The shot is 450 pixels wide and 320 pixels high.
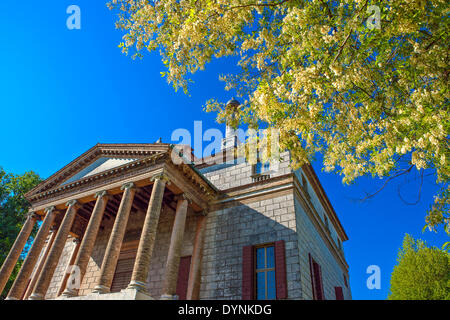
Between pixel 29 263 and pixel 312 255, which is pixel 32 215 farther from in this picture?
pixel 312 255

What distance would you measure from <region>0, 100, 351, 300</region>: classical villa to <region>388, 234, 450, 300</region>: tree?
13663 mm

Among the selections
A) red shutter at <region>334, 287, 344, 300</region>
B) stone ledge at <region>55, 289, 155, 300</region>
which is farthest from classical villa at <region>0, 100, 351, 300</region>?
red shutter at <region>334, 287, 344, 300</region>

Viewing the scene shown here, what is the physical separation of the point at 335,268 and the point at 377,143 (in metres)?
14.9

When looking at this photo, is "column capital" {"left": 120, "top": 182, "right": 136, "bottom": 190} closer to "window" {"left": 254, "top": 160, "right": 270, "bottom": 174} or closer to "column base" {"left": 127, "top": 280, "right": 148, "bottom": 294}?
"column base" {"left": 127, "top": 280, "right": 148, "bottom": 294}

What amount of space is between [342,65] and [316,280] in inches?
429

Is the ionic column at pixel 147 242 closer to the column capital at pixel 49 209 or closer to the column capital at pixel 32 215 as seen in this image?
the column capital at pixel 49 209

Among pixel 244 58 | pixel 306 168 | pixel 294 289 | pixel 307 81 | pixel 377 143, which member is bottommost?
pixel 294 289

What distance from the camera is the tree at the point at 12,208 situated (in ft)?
83.4

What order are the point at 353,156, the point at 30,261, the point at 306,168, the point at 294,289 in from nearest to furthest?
the point at 353,156, the point at 294,289, the point at 30,261, the point at 306,168

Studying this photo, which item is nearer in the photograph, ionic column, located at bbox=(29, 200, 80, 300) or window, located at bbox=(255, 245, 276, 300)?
window, located at bbox=(255, 245, 276, 300)

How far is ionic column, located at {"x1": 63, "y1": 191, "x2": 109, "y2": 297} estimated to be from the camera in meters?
11.9

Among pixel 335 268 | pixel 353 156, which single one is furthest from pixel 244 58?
pixel 335 268

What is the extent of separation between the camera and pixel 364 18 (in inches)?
230

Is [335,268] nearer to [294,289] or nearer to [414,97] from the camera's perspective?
[294,289]
